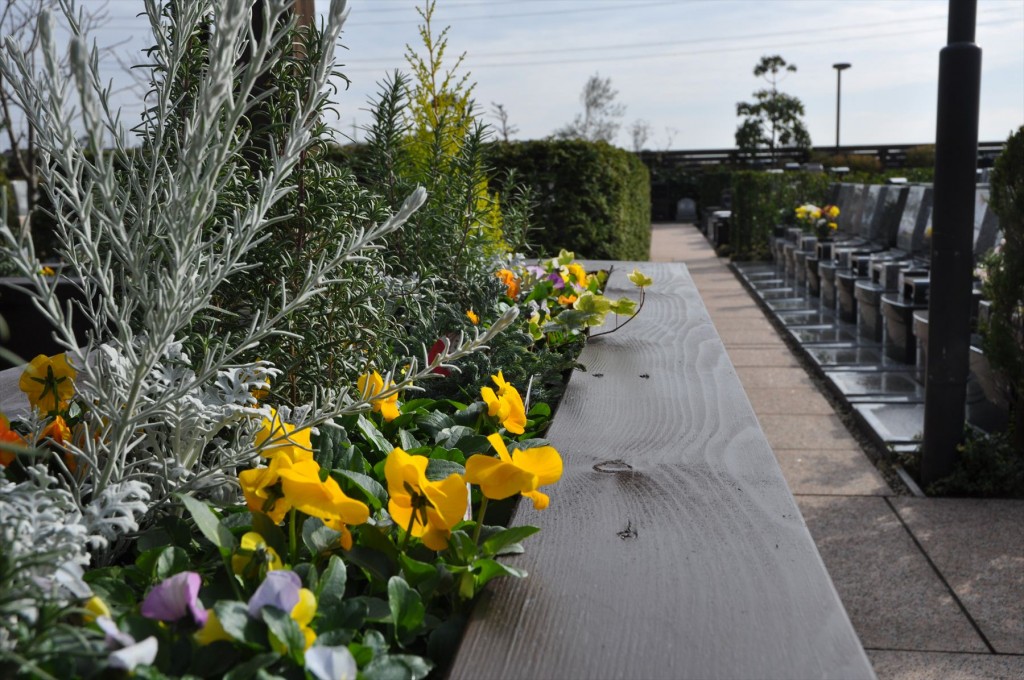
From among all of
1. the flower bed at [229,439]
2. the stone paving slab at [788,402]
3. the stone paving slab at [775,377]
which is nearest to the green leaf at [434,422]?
the flower bed at [229,439]

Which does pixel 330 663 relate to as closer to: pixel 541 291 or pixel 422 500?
pixel 422 500

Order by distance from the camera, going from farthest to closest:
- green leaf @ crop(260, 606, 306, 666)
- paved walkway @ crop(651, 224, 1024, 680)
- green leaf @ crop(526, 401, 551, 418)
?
1. paved walkway @ crop(651, 224, 1024, 680)
2. green leaf @ crop(526, 401, 551, 418)
3. green leaf @ crop(260, 606, 306, 666)

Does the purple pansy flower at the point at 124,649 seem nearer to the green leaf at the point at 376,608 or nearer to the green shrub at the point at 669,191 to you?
the green leaf at the point at 376,608

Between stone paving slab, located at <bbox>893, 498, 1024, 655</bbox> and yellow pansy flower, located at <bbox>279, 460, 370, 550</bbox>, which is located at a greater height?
A: yellow pansy flower, located at <bbox>279, 460, 370, 550</bbox>

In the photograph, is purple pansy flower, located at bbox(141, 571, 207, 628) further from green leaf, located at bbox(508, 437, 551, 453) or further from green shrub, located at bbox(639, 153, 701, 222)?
green shrub, located at bbox(639, 153, 701, 222)

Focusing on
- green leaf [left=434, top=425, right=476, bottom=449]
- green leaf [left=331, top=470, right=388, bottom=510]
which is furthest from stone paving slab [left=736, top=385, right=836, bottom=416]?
green leaf [left=331, top=470, right=388, bottom=510]

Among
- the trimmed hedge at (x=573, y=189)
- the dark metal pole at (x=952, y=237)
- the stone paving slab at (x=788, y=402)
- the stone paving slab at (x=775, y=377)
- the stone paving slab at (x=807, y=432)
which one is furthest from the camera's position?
the trimmed hedge at (x=573, y=189)

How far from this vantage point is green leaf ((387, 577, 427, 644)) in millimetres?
1050

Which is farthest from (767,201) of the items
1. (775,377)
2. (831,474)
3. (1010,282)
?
(831,474)

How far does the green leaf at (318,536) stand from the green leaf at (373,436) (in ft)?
1.25

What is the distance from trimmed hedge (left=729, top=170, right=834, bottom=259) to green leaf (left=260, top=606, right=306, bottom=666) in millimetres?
15364

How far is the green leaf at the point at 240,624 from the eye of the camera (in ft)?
2.96

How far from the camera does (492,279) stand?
2668 millimetres

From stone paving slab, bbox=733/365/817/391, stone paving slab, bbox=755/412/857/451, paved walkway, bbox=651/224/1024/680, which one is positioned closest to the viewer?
paved walkway, bbox=651/224/1024/680
